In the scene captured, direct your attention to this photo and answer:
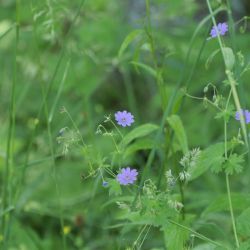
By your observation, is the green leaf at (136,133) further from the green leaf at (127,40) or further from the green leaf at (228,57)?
the green leaf at (228,57)

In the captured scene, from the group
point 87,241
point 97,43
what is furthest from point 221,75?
point 87,241

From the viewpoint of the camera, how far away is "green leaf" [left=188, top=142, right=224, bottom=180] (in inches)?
55.2

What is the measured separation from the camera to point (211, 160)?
1.44 metres

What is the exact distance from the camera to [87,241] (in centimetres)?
251

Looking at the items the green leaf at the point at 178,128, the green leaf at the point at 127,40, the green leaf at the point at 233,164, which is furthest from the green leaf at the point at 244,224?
the green leaf at the point at 127,40

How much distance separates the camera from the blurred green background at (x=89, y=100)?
7.91ft

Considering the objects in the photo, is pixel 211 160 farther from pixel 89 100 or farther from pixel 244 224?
pixel 89 100

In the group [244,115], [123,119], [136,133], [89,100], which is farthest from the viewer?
[89,100]

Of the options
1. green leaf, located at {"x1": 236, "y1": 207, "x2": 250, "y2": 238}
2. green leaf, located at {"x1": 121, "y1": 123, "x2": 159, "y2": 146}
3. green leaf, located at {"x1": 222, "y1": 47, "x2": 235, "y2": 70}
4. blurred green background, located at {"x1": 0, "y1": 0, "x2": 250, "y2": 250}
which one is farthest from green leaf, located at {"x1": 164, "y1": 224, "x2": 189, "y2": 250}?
blurred green background, located at {"x1": 0, "y1": 0, "x2": 250, "y2": 250}

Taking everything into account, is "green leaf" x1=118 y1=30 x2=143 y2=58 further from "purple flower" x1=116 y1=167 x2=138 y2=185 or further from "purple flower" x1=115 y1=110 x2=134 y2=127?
"purple flower" x1=116 y1=167 x2=138 y2=185

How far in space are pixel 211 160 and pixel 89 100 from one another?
5.61 ft

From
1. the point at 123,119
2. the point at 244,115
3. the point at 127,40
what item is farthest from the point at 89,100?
the point at 244,115

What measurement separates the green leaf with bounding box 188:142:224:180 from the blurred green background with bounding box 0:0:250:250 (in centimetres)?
64

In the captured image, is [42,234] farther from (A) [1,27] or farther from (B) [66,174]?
(A) [1,27]
